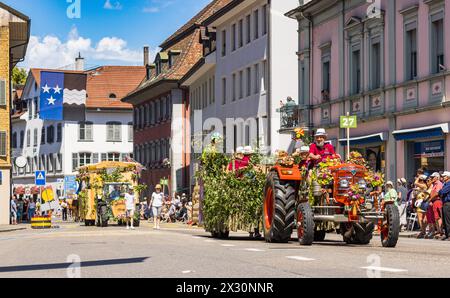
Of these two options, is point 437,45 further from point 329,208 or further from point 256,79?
point 256,79

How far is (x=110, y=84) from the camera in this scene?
120 metres

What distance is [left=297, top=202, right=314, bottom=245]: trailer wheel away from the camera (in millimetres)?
21344

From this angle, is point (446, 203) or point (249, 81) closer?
point (446, 203)

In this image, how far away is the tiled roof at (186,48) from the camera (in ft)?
274

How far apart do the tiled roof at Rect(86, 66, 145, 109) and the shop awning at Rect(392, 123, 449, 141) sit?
8119 cm

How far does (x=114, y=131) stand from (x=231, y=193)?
9522 centimetres

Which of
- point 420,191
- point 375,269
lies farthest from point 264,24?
point 375,269

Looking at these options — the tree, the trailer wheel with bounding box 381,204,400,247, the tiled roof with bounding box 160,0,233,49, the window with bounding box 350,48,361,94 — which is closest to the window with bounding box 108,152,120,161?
the tree

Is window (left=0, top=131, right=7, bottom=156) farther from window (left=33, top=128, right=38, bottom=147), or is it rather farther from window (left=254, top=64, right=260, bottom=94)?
window (left=33, top=128, right=38, bottom=147)

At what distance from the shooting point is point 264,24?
58969mm

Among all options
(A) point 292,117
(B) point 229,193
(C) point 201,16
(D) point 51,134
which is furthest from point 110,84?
(B) point 229,193

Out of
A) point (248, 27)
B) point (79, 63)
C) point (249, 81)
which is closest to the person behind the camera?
point (249, 81)

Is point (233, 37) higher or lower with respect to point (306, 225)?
higher

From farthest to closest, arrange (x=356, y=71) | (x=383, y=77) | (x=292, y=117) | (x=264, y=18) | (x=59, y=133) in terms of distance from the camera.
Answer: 1. (x=59, y=133)
2. (x=264, y=18)
3. (x=292, y=117)
4. (x=356, y=71)
5. (x=383, y=77)
